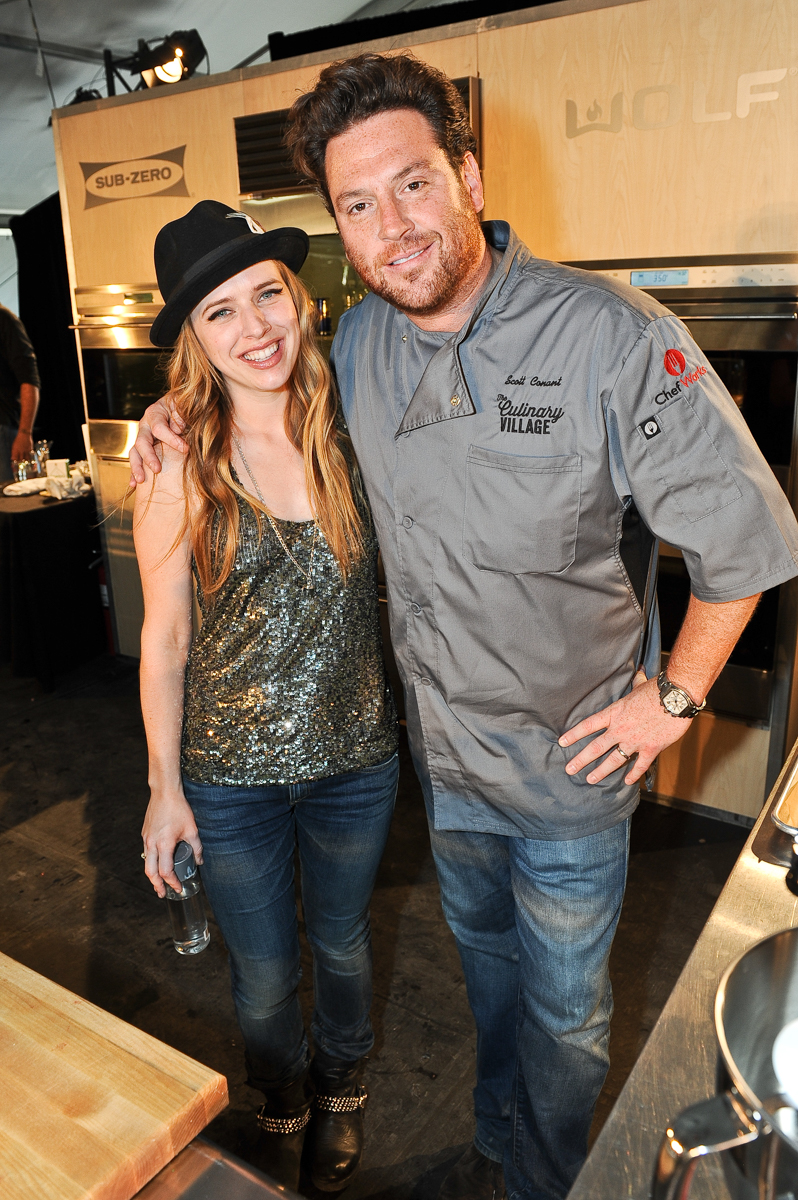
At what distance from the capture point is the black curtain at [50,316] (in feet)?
20.5

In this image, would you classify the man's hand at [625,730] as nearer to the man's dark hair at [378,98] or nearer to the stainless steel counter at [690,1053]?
the stainless steel counter at [690,1053]

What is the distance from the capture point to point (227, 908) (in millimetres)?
1521

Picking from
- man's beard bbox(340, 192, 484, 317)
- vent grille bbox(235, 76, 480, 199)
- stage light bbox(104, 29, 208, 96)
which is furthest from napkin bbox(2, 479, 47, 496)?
man's beard bbox(340, 192, 484, 317)

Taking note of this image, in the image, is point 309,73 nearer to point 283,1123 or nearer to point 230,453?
point 230,453

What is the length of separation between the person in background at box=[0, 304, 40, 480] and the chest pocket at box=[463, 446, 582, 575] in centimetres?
398

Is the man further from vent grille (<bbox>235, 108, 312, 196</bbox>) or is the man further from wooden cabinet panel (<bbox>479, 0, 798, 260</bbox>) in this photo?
vent grille (<bbox>235, 108, 312, 196</bbox>)

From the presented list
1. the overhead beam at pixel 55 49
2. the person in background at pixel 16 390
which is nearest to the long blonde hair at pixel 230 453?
the person in background at pixel 16 390

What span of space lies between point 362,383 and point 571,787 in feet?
2.36

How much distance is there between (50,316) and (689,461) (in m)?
6.32

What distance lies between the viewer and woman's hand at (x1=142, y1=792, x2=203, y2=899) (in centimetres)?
149

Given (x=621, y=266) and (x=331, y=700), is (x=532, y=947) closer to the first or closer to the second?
(x=331, y=700)

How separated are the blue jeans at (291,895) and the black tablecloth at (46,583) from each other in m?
2.77

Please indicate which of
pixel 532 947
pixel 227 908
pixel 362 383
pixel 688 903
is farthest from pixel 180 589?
pixel 688 903

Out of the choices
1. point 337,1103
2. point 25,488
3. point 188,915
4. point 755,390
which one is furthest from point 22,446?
point 337,1103
